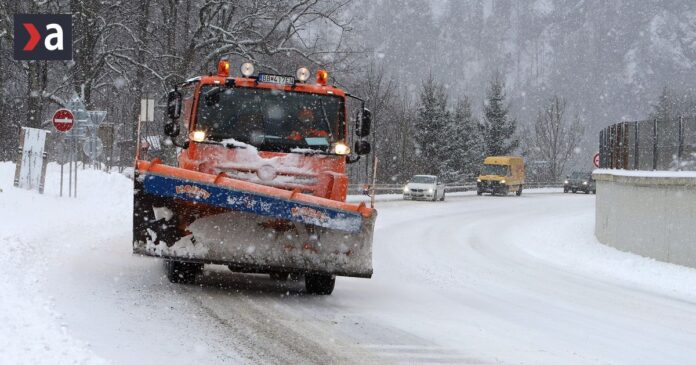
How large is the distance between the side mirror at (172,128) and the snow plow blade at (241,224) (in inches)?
57.9

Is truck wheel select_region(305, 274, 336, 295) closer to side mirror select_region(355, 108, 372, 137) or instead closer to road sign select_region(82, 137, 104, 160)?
side mirror select_region(355, 108, 372, 137)

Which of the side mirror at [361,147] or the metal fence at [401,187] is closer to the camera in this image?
the side mirror at [361,147]

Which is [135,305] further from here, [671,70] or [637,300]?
[671,70]

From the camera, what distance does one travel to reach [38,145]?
74.7ft

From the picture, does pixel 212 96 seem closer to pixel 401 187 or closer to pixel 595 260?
pixel 595 260

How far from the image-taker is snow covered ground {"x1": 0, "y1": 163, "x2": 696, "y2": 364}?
6402 mm

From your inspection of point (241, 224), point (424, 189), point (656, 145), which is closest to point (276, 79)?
point (241, 224)

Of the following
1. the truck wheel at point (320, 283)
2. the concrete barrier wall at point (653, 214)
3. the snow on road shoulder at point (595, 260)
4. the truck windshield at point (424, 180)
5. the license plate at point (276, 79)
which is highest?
the license plate at point (276, 79)

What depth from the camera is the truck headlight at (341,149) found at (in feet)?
33.2

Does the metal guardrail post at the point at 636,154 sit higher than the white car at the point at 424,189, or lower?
higher

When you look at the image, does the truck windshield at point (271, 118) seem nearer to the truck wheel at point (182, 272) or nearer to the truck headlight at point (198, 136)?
the truck headlight at point (198, 136)

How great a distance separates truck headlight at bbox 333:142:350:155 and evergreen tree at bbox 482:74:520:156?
61.6 meters

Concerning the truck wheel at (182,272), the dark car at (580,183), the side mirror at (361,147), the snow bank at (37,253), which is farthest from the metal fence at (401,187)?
the truck wheel at (182,272)

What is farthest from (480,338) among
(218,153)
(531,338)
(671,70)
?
(671,70)
